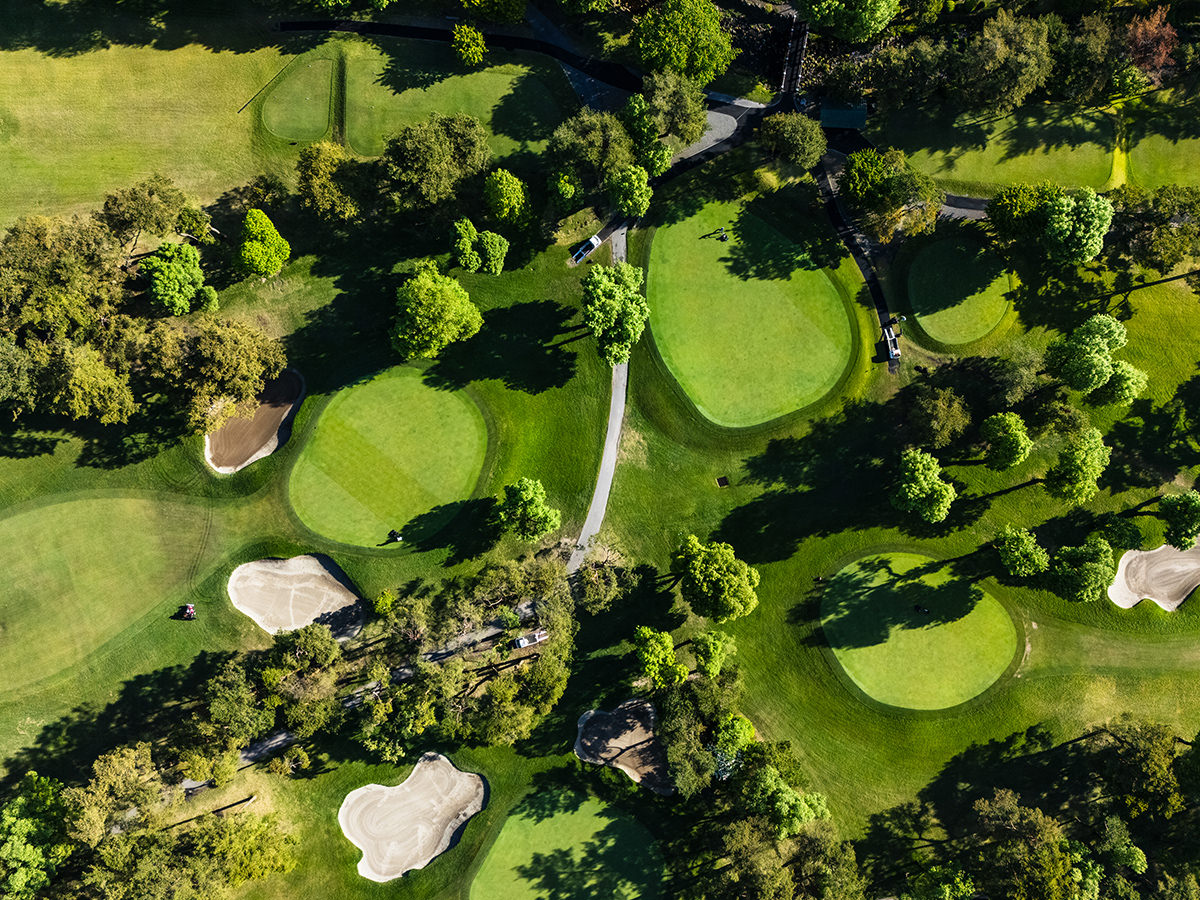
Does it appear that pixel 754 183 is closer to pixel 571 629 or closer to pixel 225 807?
pixel 571 629

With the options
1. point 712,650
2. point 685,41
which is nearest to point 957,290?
point 685,41

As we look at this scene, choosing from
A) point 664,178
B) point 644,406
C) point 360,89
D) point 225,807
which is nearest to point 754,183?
point 664,178

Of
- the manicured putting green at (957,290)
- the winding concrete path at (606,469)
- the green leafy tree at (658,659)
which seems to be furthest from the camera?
the manicured putting green at (957,290)

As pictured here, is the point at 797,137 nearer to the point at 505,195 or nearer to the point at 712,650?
the point at 505,195

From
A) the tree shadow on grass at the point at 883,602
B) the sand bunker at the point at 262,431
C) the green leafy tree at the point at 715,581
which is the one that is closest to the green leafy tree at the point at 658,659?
the green leafy tree at the point at 715,581

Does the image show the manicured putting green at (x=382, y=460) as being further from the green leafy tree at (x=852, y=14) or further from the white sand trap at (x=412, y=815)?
the green leafy tree at (x=852, y=14)

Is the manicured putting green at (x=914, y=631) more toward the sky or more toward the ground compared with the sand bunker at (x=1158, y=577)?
more toward the ground

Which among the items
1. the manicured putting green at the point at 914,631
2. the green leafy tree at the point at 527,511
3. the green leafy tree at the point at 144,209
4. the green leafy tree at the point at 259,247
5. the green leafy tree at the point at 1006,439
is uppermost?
the green leafy tree at the point at 144,209

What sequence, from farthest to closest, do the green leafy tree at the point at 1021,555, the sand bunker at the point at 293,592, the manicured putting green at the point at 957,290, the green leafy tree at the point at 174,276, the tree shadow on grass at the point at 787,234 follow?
1. the tree shadow on grass at the point at 787,234
2. the manicured putting green at the point at 957,290
3. the sand bunker at the point at 293,592
4. the green leafy tree at the point at 1021,555
5. the green leafy tree at the point at 174,276
